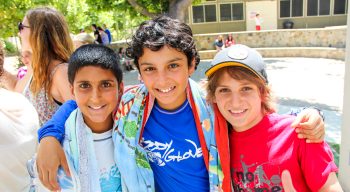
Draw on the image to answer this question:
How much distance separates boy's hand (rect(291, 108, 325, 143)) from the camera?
1548 mm

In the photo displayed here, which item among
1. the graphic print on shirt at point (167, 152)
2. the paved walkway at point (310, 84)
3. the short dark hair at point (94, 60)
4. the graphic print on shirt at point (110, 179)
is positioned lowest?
the paved walkway at point (310, 84)

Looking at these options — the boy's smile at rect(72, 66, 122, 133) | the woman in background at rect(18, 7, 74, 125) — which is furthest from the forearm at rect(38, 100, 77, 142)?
the woman in background at rect(18, 7, 74, 125)

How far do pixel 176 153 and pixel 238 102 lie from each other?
43 centimetres

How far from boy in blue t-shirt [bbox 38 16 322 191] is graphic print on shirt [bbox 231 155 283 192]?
3.9 inches

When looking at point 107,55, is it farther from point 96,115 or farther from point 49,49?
point 49,49

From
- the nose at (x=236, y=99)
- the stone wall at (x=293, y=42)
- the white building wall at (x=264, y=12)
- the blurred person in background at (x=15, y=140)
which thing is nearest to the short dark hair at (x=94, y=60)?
the blurred person in background at (x=15, y=140)

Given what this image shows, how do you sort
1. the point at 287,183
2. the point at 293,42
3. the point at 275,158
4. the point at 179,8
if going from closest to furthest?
1. the point at 287,183
2. the point at 275,158
3. the point at 179,8
4. the point at 293,42

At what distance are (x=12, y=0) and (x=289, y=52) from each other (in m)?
11.6

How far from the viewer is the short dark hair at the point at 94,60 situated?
1899 mm

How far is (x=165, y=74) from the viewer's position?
1863 mm

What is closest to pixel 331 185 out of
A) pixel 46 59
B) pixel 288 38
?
pixel 46 59

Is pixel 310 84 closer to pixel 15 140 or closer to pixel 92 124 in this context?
pixel 92 124

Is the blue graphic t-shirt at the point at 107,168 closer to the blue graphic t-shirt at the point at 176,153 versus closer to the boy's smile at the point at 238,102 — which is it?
the blue graphic t-shirt at the point at 176,153

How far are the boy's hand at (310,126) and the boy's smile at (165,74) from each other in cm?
64
